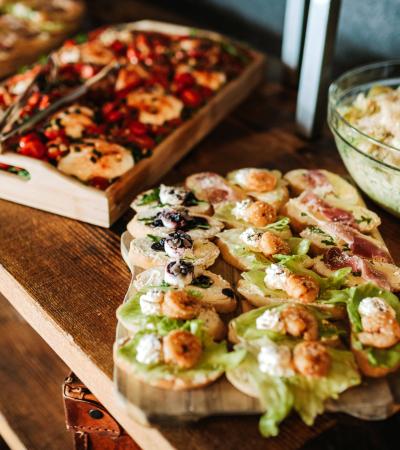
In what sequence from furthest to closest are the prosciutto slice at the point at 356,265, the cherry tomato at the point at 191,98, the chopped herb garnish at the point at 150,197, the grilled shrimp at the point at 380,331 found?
the cherry tomato at the point at 191,98, the chopped herb garnish at the point at 150,197, the prosciutto slice at the point at 356,265, the grilled shrimp at the point at 380,331

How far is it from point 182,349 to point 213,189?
34.3 inches

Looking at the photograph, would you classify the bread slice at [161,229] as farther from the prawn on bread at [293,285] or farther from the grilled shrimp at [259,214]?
the prawn on bread at [293,285]

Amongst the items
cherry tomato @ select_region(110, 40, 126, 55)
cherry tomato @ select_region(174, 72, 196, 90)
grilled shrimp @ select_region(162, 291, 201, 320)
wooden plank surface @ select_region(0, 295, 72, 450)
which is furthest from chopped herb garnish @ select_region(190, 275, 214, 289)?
cherry tomato @ select_region(110, 40, 126, 55)

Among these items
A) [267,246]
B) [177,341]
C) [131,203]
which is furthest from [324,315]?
[131,203]

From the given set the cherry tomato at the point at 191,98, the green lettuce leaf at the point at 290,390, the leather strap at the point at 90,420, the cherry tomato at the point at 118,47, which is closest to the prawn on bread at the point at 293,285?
the green lettuce leaf at the point at 290,390

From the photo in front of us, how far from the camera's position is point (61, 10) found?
3.78 m

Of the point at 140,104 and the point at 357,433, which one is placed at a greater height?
the point at 140,104

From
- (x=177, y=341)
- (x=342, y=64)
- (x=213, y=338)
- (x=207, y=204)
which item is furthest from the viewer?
(x=342, y=64)

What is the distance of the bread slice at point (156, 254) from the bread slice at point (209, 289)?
5 cm

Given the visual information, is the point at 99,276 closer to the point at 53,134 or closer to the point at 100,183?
the point at 100,183

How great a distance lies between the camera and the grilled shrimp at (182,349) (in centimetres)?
146

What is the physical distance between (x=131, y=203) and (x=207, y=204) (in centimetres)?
32

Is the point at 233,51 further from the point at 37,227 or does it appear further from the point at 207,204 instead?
the point at 37,227

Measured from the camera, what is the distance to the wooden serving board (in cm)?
144
